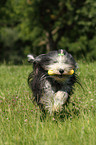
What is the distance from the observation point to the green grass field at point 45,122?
3049mm

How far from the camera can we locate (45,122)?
147 inches

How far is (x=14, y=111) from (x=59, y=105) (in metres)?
1.17

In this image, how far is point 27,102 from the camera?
15.4 feet

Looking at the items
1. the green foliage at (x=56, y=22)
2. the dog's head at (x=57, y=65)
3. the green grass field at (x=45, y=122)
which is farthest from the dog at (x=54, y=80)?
the green foliage at (x=56, y=22)

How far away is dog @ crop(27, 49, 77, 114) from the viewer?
3555 mm

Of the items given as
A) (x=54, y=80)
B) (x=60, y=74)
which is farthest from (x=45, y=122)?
(x=60, y=74)

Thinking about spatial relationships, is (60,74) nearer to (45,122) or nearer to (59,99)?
(59,99)

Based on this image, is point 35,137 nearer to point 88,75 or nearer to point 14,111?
point 14,111

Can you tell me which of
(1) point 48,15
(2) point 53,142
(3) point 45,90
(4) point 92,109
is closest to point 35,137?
(2) point 53,142

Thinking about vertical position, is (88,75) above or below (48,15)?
below

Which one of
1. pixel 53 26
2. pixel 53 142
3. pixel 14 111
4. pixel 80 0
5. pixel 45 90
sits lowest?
pixel 53 142

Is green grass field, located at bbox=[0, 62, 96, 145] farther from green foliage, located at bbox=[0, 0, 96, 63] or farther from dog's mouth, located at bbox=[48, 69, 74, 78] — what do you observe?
green foliage, located at bbox=[0, 0, 96, 63]

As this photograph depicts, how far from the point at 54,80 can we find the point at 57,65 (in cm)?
32

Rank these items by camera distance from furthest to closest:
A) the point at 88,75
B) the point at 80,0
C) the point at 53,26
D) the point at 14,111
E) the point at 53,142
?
the point at 53,26
the point at 80,0
the point at 88,75
the point at 14,111
the point at 53,142
